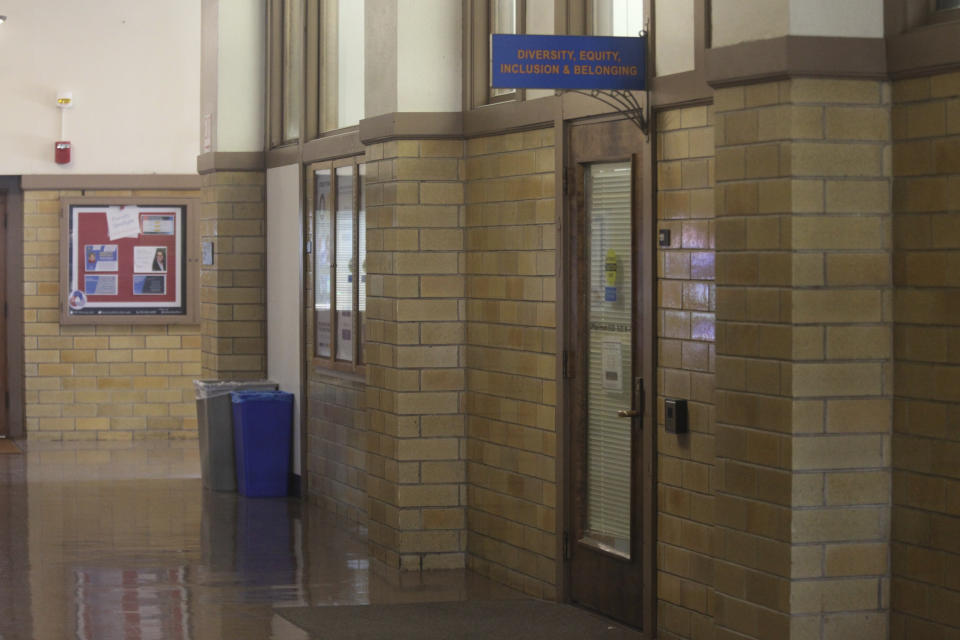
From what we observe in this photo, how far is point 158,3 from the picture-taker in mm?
14000

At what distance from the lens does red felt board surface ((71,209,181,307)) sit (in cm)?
1407

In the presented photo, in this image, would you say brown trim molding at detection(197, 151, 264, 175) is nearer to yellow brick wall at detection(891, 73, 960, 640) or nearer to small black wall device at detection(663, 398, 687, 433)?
small black wall device at detection(663, 398, 687, 433)

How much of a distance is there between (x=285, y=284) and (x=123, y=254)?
11.4 feet

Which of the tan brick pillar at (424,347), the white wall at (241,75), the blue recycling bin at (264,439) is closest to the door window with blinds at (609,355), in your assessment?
the tan brick pillar at (424,347)

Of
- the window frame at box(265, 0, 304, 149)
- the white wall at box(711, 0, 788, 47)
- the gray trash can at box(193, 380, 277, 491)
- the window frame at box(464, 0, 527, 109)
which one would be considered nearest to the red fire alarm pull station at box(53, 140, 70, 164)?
the window frame at box(265, 0, 304, 149)

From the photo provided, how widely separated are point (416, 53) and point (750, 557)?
13.1 ft

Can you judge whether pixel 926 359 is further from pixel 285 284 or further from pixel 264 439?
pixel 285 284

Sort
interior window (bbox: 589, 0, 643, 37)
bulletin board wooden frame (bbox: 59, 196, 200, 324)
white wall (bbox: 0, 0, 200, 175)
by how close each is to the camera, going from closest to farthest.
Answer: interior window (bbox: 589, 0, 643, 37)
white wall (bbox: 0, 0, 200, 175)
bulletin board wooden frame (bbox: 59, 196, 200, 324)

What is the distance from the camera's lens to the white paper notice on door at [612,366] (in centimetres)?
687

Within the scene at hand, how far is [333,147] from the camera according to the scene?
1004 centimetres

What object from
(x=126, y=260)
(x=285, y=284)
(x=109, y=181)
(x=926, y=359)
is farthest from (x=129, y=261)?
(x=926, y=359)

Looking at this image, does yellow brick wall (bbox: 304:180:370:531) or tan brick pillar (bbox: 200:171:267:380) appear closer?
yellow brick wall (bbox: 304:180:370:531)

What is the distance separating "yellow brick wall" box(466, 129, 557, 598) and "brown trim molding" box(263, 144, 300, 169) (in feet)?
9.90

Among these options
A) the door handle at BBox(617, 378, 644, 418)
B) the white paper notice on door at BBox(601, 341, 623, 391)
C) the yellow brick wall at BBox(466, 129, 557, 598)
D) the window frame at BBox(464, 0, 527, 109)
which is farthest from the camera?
the window frame at BBox(464, 0, 527, 109)
